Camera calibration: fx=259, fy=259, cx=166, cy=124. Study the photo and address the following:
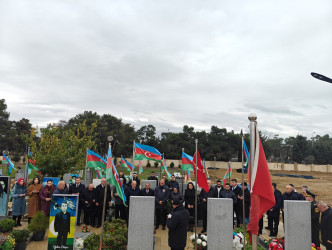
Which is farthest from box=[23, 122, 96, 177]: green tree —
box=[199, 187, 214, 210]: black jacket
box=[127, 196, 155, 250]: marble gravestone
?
box=[127, 196, 155, 250]: marble gravestone

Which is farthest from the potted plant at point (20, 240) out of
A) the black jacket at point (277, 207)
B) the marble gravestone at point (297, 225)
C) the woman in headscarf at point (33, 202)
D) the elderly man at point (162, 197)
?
the black jacket at point (277, 207)

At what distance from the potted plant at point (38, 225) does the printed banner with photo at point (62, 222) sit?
1.67 metres

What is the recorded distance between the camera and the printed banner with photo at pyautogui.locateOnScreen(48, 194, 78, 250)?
6.27 metres

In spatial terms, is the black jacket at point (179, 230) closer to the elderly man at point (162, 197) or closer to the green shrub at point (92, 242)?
the green shrub at point (92, 242)

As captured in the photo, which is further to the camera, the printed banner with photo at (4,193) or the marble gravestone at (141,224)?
the printed banner with photo at (4,193)

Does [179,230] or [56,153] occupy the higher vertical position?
[56,153]

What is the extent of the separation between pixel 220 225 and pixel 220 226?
0.08 feet

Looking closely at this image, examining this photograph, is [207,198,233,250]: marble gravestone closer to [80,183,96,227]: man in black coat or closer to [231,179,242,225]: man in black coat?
[231,179,242,225]: man in black coat

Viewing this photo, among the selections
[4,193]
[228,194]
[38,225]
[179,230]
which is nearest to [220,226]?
[179,230]

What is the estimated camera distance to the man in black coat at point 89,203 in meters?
9.76

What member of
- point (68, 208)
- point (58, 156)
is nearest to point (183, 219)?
point (68, 208)

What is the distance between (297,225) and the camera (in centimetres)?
676

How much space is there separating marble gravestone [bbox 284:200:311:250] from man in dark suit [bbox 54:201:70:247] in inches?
218

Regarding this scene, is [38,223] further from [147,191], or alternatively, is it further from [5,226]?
[147,191]
